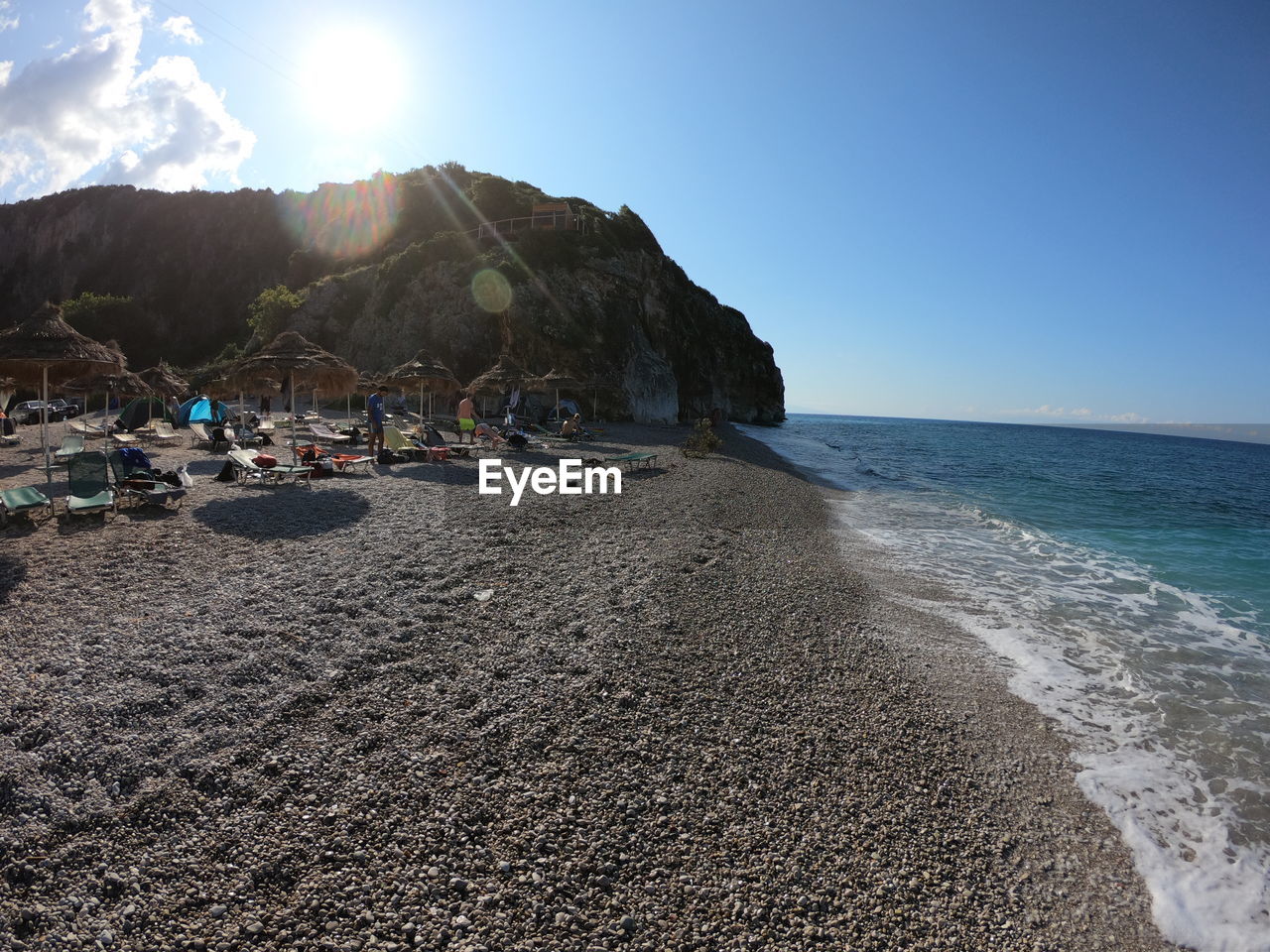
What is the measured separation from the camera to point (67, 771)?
127 inches

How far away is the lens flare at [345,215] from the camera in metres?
50.1

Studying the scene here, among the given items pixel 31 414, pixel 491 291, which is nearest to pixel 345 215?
pixel 491 291

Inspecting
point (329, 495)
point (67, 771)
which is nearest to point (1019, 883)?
point (67, 771)

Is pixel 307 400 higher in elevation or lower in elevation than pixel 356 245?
lower

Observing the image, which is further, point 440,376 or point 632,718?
point 440,376

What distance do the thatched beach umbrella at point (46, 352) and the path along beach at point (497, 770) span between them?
4599 mm

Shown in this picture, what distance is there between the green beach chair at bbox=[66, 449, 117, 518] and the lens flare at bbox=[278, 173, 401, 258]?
46214mm

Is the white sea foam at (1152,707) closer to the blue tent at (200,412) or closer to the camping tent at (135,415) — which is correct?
the blue tent at (200,412)

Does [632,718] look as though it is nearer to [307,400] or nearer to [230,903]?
[230,903]

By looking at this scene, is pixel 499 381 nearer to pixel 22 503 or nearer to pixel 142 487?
pixel 142 487

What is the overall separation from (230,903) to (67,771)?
1526mm

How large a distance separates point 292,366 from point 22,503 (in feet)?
25.4

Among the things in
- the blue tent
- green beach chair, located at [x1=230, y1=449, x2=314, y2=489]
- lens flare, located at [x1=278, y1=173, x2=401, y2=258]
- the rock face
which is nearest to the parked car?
the blue tent

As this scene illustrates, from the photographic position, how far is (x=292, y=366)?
14414 mm
